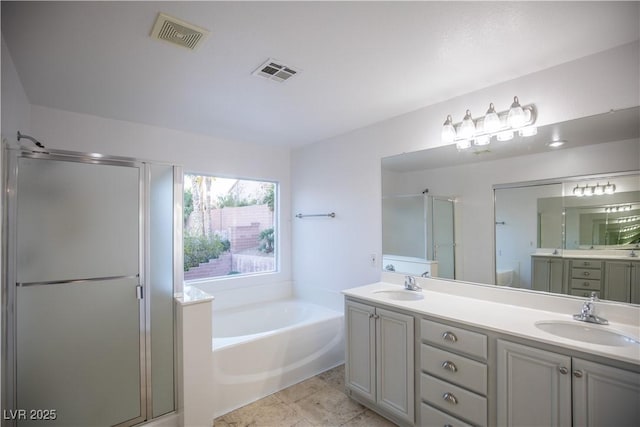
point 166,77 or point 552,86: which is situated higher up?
point 166,77

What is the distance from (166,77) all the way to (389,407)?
109 inches

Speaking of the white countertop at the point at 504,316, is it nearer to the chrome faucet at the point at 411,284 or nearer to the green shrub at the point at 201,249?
the chrome faucet at the point at 411,284

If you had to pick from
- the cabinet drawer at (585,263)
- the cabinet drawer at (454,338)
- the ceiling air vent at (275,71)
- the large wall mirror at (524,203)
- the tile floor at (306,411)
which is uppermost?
the ceiling air vent at (275,71)

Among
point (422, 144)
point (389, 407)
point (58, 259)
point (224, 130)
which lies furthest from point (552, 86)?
point (58, 259)

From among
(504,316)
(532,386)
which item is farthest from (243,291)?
(532,386)

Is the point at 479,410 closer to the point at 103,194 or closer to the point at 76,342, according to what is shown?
the point at 76,342

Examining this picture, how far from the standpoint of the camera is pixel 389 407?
2098 mm

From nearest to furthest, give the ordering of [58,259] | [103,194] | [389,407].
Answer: [58,259]
[103,194]
[389,407]

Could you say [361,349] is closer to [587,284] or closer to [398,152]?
[587,284]

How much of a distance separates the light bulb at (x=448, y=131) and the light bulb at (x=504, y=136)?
1.00ft

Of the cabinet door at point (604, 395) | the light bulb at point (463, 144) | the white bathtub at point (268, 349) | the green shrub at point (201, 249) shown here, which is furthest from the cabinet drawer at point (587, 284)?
the green shrub at point (201, 249)

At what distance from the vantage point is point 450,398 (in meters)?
1.77

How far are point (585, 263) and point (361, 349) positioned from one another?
1.58 metres

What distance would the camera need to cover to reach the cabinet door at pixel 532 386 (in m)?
1.39
